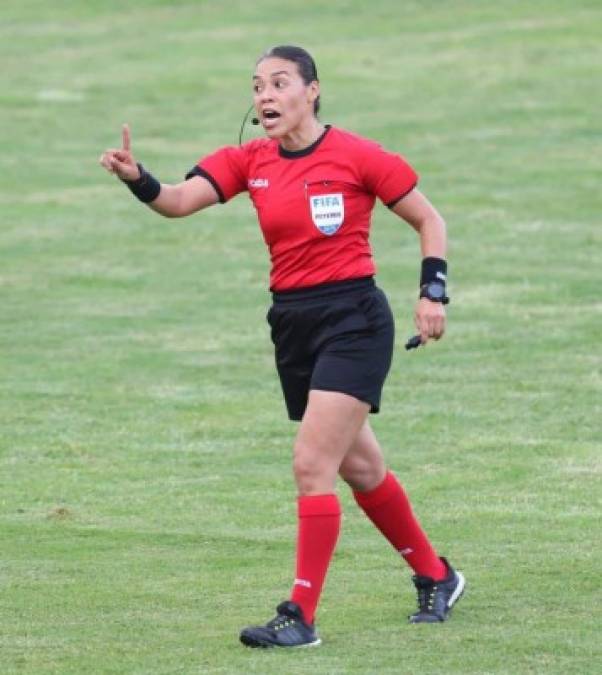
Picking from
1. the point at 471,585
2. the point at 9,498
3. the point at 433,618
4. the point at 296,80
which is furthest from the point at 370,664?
the point at 9,498

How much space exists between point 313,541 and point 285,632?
0.36 metres

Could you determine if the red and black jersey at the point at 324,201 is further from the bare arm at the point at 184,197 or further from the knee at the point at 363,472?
the knee at the point at 363,472

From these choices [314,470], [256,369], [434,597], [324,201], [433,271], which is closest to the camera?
[314,470]

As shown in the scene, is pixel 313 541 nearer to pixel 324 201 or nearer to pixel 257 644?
pixel 257 644

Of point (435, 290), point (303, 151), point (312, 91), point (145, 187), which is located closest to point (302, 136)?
point (303, 151)

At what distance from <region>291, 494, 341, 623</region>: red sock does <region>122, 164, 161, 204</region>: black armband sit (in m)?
1.38

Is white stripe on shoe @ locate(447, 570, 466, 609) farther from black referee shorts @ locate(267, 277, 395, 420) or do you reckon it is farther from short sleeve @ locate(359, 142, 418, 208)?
short sleeve @ locate(359, 142, 418, 208)

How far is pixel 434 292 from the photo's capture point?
8.24 metres

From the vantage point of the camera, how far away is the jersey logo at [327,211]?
8195 millimetres

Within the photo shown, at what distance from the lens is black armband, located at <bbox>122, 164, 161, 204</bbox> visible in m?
8.41

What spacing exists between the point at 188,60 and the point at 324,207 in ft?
87.9

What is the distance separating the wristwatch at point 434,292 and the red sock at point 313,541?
864mm

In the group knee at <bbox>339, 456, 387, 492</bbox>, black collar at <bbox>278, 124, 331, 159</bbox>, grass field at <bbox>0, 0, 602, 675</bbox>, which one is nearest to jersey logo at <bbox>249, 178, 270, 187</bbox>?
black collar at <bbox>278, 124, 331, 159</bbox>

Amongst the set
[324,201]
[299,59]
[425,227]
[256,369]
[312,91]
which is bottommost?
[256,369]
